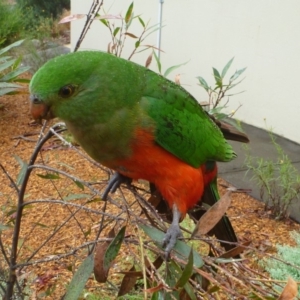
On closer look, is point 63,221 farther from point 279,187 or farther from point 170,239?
point 170,239

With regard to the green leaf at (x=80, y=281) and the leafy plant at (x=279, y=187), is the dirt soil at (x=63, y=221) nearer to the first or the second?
the leafy plant at (x=279, y=187)

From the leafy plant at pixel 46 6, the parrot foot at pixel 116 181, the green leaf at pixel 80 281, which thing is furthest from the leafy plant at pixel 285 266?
the leafy plant at pixel 46 6

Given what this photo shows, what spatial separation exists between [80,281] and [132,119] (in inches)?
17.9

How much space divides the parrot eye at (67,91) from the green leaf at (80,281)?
407 millimetres

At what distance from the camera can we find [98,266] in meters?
1.15

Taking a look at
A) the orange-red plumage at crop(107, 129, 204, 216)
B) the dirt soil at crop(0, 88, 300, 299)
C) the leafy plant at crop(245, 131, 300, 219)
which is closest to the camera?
the orange-red plumage at crop(107, 129, 204, 216)

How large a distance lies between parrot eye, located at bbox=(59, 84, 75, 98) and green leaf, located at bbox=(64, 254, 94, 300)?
0.41m

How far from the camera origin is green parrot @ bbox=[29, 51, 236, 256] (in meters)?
1.16

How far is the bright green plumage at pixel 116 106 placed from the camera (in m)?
1.15

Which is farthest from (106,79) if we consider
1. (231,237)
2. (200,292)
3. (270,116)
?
(270,116)

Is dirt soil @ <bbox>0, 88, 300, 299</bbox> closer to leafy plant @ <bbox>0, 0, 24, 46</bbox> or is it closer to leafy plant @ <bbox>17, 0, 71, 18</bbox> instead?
leafy plant @ <bbox>0, 0, 24, 46</bbox>

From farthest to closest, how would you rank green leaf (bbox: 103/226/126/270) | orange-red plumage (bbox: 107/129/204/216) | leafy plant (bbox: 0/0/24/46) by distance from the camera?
leafy plant (bbox: 0/0/24/46) < orange-red plumage (bbox: 107/129/204/216) < green leaf (bbox: 103/226/126/270)

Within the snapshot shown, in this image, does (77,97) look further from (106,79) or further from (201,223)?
(201,223)

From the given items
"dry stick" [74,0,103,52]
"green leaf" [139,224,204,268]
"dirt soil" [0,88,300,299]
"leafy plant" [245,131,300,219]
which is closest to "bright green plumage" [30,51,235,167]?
"dry stick" [74,0,103,52]
